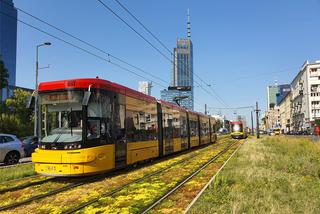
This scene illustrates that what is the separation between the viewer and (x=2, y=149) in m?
18.4

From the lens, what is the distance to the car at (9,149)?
18486mm

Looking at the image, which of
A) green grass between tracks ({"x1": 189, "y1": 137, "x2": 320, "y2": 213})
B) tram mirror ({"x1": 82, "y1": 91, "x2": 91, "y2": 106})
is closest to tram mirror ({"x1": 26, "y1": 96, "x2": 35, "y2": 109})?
tram mirror ({"x1": 82, "y1": 91, "x2": 91, "y2": 106})

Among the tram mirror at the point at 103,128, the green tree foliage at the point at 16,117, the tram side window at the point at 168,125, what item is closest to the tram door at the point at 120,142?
the tram mirror at the point at 103,128

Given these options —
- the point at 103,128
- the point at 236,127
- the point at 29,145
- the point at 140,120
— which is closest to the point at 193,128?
the point at 29,145

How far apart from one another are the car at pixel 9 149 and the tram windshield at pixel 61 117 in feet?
22.7

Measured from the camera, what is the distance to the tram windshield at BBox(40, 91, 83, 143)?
39.2 ft

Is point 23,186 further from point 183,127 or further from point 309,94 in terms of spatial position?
point 309,94

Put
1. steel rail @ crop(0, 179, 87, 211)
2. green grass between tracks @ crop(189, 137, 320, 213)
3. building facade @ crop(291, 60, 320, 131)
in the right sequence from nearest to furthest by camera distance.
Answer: green grass between tracks @ crop(189, 137, 320, 213)
steel rail @ crop(0, 179, 87, 211)
building facade @ crop(291, 60, 320, 131)

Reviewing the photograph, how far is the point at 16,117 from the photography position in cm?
4241

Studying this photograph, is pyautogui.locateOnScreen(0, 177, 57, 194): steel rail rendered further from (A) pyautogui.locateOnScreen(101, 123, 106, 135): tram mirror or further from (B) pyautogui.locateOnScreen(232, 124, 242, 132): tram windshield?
(B) pyautogui.locateOnScreen(232, 124, 242, 132): tram windshield

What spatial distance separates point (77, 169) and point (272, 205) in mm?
6252

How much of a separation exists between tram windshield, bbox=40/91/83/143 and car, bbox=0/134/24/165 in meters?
6.91

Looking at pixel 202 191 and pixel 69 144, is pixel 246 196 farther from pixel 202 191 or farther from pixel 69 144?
pixel 69 144

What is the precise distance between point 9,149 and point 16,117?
997 inches
